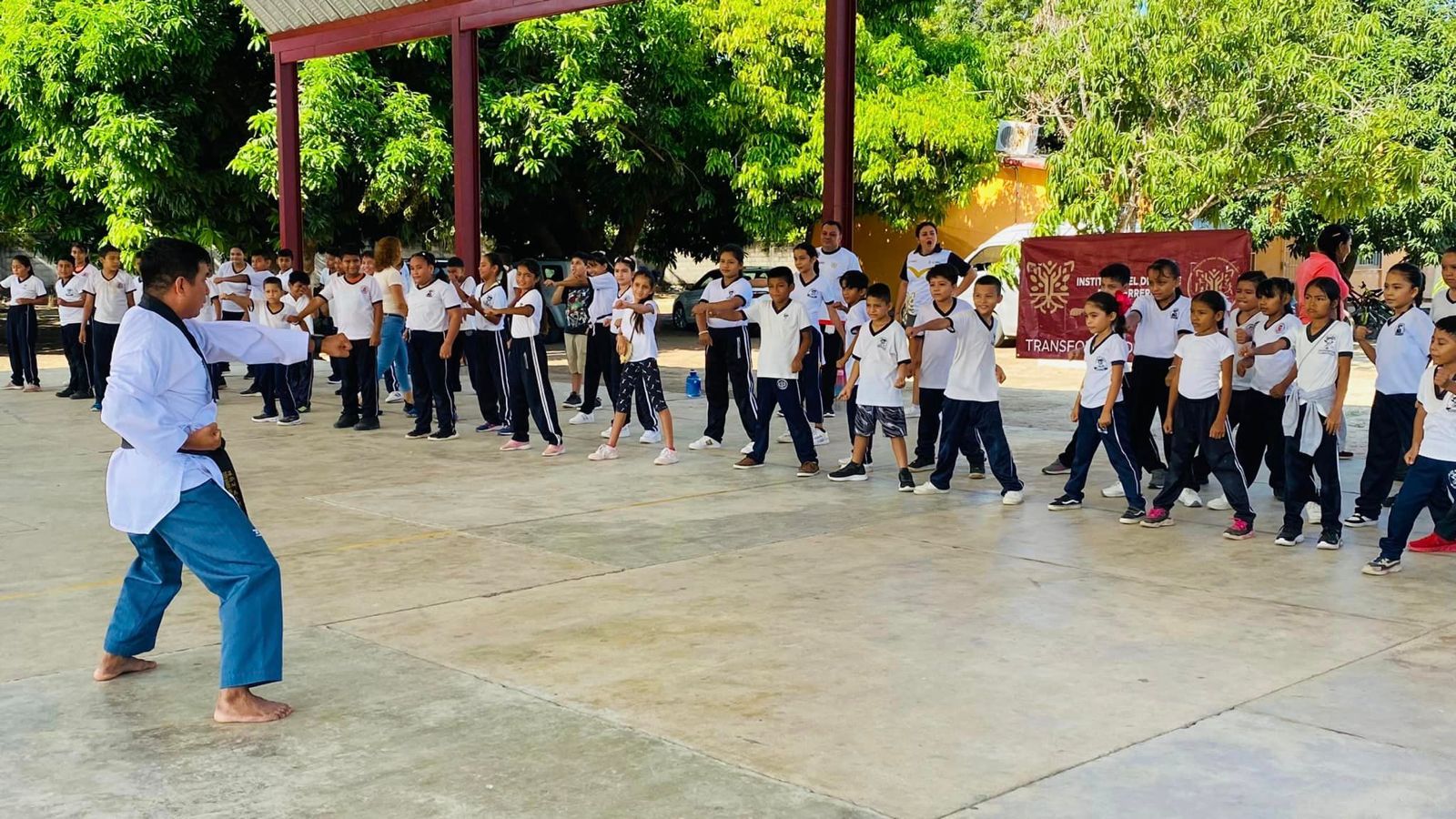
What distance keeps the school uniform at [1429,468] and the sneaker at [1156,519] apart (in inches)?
52.2

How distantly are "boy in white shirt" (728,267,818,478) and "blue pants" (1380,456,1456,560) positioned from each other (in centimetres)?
393

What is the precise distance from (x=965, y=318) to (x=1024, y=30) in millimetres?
18012

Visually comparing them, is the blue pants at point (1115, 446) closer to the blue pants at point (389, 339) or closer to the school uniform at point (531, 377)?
the school uniform at point (531, 377)

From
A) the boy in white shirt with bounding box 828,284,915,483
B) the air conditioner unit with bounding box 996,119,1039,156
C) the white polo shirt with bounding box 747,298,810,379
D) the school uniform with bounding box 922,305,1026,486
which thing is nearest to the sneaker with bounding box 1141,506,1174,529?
the school uniform with bounding box 922,305,1026,486

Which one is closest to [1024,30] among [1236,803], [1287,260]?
[1287,260]

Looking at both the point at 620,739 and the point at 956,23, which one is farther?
the point at 956,23

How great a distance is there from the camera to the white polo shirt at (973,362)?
28.1ft

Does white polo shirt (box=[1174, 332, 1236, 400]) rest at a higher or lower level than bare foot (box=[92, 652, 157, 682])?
higher

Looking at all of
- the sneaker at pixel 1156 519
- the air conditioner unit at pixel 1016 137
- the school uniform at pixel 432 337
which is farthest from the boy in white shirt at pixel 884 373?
the air conditioner unit at pixel 1016 137

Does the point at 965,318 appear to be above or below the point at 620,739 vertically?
above

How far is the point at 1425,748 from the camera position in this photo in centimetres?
417

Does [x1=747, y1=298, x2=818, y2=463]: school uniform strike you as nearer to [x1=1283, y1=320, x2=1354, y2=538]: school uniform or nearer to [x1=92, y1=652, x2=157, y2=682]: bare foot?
[x1=1283, y1=320, x2=1354, y2=538]: school uniform

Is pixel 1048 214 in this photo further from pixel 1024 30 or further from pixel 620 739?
pixel 620 739

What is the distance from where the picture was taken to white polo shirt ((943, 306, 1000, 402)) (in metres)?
8.55
